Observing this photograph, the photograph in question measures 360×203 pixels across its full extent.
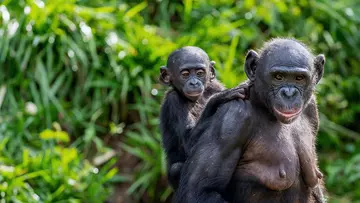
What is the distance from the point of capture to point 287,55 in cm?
445

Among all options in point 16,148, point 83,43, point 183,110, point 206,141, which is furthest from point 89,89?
point 206,141

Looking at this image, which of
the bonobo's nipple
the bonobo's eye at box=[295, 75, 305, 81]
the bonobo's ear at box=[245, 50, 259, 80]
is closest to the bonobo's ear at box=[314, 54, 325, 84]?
the bonobo's eye at box=[295, 75, 305, 81]

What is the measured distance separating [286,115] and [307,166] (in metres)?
0.54

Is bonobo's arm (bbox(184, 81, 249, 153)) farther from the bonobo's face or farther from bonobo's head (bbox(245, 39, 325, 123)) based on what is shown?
the bonobo's face

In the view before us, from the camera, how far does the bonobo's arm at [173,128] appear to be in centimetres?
571

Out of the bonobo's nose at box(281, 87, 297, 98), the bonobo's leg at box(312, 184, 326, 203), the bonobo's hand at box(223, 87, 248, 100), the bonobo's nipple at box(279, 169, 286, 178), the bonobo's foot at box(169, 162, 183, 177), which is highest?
the bonobo's nose at box(281, 87, 297, 98)

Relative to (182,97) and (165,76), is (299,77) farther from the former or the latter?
(165,76)

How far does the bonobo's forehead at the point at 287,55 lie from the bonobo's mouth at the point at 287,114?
27 cm

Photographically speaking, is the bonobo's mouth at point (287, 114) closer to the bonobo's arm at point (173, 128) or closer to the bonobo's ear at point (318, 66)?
the bonobo's ear at point (318, 66)

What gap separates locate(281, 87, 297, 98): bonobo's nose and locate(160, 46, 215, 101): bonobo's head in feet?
5.25

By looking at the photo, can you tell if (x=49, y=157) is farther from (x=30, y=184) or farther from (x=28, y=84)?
(x=28, y=84)

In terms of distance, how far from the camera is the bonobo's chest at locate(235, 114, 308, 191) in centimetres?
461

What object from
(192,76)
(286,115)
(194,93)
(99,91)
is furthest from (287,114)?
(99,91)

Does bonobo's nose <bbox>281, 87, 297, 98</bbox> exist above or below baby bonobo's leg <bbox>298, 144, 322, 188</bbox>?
above
